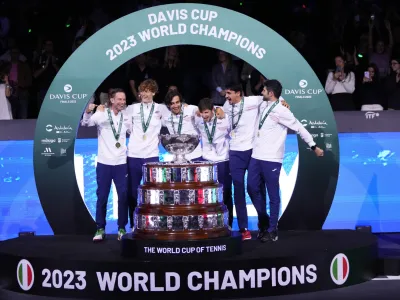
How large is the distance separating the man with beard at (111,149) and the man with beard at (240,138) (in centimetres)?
114

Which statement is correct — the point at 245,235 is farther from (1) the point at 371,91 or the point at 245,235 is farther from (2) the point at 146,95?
(1) the point at 371,91

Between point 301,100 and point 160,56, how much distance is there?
370 cm

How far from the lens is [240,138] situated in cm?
1012

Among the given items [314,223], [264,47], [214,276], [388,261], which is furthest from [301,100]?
[214,276]

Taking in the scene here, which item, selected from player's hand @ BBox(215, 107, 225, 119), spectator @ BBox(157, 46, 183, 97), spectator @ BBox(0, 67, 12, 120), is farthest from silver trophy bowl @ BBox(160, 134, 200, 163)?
spectator @ BBox(0, 67, 12, 120)

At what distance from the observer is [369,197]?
11.9 m

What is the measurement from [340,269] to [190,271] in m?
1.56

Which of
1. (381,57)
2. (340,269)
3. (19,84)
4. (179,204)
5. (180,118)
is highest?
(381,57)

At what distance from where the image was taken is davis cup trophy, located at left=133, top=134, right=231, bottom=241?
8938 mm

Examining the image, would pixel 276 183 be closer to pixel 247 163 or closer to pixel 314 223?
pixel 247 163

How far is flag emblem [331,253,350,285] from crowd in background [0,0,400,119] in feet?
13.2

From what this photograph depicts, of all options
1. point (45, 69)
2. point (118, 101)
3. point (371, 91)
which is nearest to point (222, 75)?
point (371, 91)

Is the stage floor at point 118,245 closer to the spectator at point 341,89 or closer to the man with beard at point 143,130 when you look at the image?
the man with beard at point 143,130

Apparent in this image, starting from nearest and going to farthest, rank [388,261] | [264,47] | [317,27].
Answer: [388,261] < [264,47] < [317,27]
